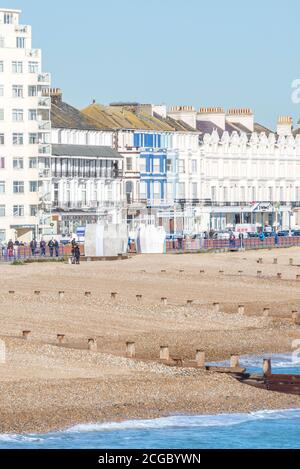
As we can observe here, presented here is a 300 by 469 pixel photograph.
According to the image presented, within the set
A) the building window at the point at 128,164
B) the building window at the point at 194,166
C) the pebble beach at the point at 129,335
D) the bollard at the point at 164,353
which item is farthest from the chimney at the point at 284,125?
the bollard at the point at 164,353

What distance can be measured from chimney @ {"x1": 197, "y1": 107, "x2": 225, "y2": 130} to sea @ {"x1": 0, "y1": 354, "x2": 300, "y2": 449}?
111 m

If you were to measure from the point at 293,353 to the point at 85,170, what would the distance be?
75.7 metres

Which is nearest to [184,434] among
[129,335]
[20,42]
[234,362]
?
[234,362]

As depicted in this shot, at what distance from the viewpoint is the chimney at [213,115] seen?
14700 centimetres

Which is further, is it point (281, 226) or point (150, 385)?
point (281, 226)

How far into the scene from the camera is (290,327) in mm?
53062

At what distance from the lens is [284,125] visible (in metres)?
160

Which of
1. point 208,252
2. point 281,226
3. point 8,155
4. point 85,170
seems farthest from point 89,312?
point 281,226

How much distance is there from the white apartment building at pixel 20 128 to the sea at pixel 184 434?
249ft

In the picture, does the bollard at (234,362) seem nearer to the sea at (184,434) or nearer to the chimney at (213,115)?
the sea at (184,434)

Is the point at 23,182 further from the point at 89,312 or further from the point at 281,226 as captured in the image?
the point at 89,312

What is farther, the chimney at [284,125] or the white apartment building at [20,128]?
the chimney at [284,125]

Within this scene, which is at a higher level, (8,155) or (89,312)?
(8,155)
